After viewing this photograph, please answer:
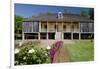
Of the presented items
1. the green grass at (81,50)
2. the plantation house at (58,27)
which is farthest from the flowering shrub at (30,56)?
the green grass at (81,50)

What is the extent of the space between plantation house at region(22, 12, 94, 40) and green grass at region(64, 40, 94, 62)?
0.08 metres

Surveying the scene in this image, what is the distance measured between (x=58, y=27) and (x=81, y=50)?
0.42 metres

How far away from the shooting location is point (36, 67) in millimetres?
2256

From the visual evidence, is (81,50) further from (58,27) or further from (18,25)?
(18,25)

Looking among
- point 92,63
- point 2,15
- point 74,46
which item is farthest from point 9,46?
point 92,63

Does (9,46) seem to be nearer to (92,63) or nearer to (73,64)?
(73,64)

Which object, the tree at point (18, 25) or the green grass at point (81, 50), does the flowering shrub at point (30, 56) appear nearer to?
the tree at point (18, 25)

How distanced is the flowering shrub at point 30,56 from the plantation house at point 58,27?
0.45ft

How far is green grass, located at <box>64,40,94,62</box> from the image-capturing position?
2402 millimetres

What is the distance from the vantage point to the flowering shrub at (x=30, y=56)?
7.24 feet

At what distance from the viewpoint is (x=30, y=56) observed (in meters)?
2.27

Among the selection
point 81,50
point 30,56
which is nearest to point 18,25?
point 30,56

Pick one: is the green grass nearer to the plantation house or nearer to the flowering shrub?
the plantation house
